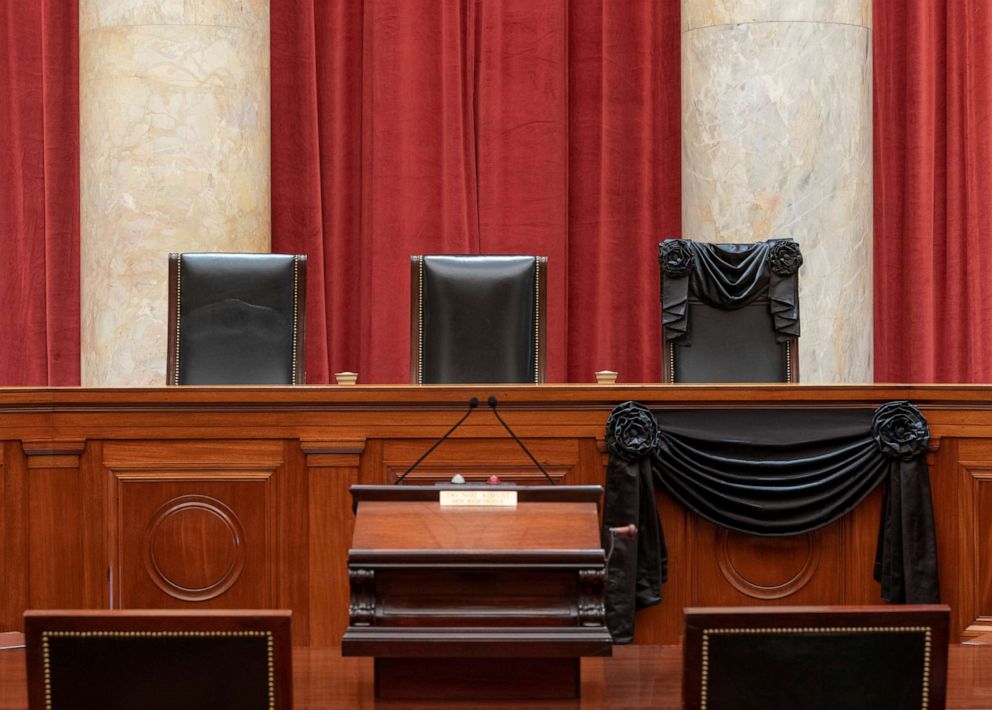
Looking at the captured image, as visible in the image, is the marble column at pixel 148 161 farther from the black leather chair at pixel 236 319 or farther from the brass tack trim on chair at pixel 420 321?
the brass tack trim on chair at pixel 420 321

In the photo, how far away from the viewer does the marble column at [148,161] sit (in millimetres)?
5402

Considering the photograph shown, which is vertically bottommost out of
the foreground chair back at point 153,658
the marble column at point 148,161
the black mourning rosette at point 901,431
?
the foreground chair back at point 153,658

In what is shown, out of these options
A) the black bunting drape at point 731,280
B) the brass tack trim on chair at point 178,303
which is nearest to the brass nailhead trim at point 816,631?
the black bunting drape at point 731,280

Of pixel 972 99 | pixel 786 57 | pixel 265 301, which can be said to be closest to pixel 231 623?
pixel 265 301

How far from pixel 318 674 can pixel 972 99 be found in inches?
197

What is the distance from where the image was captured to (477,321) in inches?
166

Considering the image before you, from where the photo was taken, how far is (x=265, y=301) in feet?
13.9

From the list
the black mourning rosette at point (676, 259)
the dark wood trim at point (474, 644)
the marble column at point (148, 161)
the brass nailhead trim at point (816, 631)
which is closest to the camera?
the brass nailhead trim at point (816, 631)

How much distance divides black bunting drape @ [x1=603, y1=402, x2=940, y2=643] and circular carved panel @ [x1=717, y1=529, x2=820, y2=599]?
38mm

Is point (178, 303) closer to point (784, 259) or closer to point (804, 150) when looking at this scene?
point (784, 259)

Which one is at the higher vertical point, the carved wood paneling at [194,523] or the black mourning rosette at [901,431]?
the black mourning rosette at [901,431]

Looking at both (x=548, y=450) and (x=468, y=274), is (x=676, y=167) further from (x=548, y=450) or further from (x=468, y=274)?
(x=548, y=450)

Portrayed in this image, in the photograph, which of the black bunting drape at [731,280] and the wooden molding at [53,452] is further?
the black bunting drape at [731,280]

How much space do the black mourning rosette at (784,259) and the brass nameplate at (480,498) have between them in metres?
2.10
